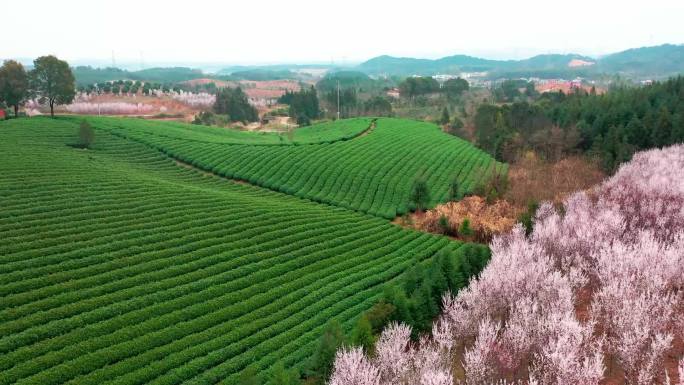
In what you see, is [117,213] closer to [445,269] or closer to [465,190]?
[445,269]

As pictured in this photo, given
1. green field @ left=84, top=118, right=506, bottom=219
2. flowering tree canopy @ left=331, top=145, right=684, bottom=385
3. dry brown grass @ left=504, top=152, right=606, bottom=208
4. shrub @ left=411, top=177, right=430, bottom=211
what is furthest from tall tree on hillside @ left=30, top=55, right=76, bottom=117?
flowering tree canopy @ left=331, top=145, right=684, bottom=385

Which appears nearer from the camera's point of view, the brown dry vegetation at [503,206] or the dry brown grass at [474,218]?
the dry brown grass at [474,218]

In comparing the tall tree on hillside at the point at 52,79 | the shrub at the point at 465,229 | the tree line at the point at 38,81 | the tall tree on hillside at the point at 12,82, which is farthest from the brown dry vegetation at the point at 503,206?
the tall tree on hillside at the point at 12,82

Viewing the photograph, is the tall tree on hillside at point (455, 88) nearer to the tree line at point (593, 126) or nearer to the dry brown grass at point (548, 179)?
the tree line at point (593, 126)

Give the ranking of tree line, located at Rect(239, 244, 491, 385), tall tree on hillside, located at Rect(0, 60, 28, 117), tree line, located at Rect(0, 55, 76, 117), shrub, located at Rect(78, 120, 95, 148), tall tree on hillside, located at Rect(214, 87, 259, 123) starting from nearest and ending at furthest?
1. tree line, located at Rect(239, 244, 491, 385)
2. shrub, located at Rect(78, 120, 95, 148)
3. tall tree on hillside, located at Rect(0, 60, 28, 117)
4. tree line, located at Rect(0, 55, 76, 117)
5. tall tree on hillside, located at Rect(214, 87, 259, 123)

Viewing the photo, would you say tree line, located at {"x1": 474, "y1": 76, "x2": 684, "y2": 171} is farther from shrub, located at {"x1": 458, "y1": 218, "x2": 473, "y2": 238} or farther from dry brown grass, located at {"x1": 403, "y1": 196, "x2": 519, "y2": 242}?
shrub, located at {"x1": 458, "y1": 218, "x2": 473, "y2": 238}

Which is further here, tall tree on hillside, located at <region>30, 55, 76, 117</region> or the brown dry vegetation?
tall tree on hillside, located at <region>30, 55, 76, 117</region>
